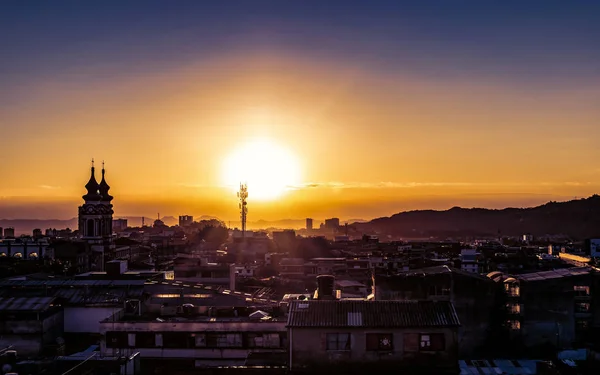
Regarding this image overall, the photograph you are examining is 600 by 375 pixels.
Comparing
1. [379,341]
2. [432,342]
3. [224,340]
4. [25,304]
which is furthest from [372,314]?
[25,304]

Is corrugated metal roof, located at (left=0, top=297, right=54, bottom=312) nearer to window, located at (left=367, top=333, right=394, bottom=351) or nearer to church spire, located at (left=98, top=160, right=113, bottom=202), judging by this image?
window, located at (left=367, top=333, right=394, bottom=351)

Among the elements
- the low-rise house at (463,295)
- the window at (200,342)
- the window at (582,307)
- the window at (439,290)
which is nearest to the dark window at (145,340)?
the window at (200,342)

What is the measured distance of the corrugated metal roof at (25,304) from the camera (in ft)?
118

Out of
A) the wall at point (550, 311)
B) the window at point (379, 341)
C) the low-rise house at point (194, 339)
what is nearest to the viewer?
the window at point (379, 341)

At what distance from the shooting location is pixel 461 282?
1433 inches

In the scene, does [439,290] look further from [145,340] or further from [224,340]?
[145,340]

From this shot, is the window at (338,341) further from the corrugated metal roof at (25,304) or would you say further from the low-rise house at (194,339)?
the corrugated metal roof at (25,304)

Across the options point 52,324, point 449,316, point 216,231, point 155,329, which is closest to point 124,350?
point 155,329

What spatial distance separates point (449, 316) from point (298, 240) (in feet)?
405

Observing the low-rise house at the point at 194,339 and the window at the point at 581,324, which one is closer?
the low-rise house at the point at 194,339

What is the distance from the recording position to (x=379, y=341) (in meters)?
26.5

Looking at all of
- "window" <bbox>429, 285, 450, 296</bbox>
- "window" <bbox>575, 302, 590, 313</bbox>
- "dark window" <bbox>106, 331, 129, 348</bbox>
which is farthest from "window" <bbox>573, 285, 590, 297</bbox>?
"dark window" <bbox>106, 331, 129, 348</bbox>

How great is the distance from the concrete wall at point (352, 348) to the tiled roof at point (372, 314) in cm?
24

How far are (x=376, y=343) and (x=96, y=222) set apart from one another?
69344 millimetres
